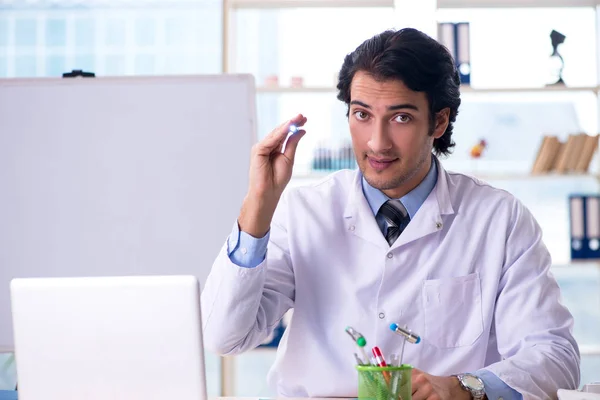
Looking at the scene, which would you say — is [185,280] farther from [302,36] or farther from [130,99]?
[302,36]

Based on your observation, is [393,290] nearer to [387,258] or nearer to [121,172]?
[387,258]

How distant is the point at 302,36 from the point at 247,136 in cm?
137

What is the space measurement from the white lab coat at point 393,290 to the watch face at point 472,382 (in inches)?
9.8

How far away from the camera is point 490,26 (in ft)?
12.4

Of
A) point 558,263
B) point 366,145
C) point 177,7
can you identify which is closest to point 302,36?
point 177,7

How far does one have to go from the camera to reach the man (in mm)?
1679

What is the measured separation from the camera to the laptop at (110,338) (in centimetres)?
117

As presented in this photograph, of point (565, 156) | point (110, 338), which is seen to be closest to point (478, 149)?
point (565, 156)

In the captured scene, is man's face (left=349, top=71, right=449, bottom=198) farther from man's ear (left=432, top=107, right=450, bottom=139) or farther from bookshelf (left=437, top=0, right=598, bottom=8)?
bookshelf (left=437, top=0, right=598, bottom=8)

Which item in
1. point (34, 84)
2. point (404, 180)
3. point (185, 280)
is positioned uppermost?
point (34, 84)

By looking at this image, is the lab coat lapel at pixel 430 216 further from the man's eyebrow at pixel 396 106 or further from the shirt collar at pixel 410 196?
the man's eyebrow at pixel 396 106

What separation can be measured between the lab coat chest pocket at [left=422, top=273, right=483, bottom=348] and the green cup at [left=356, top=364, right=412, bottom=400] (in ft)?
1.94

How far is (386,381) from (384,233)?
2.36 feet

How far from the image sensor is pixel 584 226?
3.55 meters
